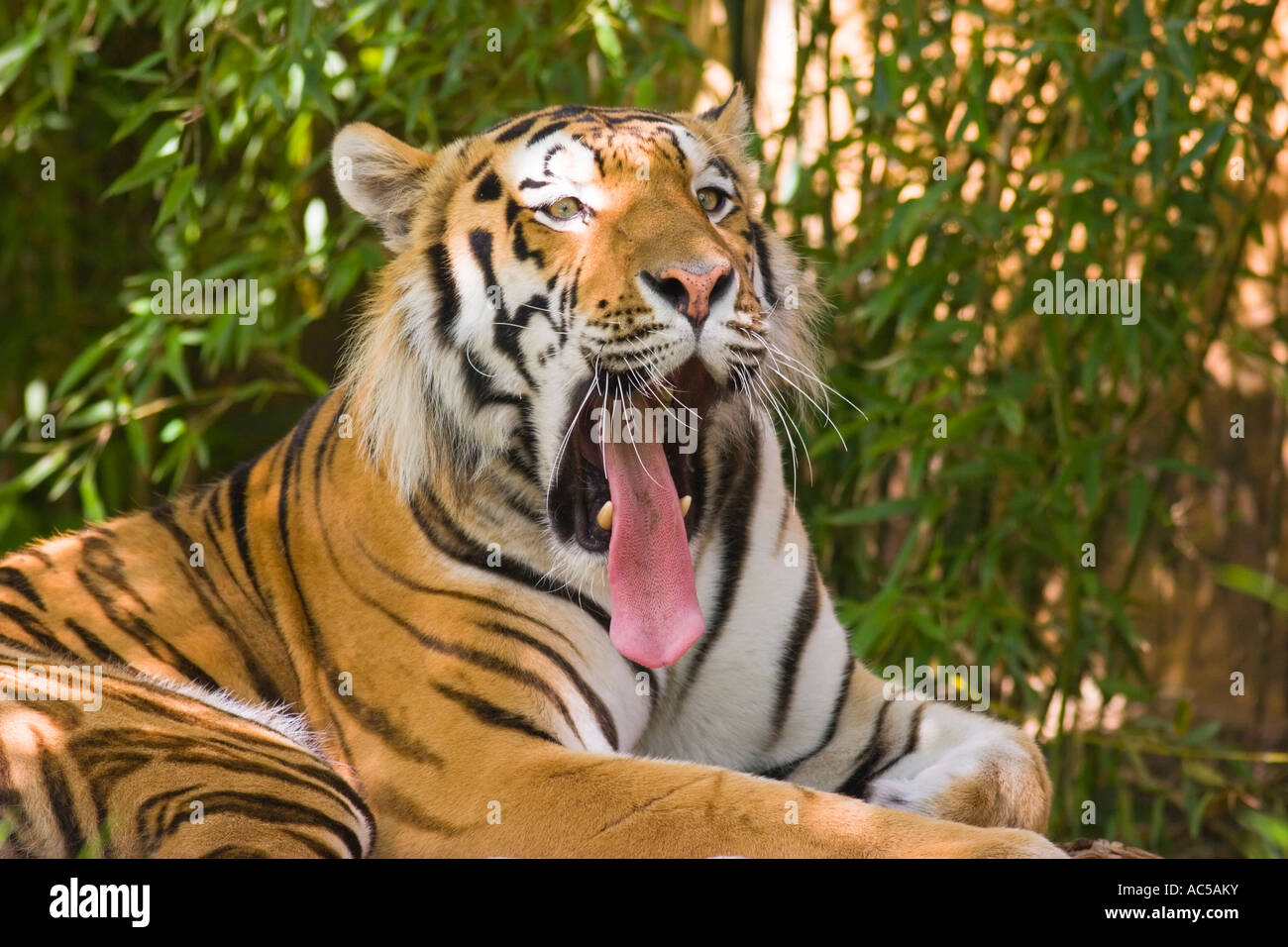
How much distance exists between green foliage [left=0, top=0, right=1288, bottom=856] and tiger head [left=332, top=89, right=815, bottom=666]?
2.14ft

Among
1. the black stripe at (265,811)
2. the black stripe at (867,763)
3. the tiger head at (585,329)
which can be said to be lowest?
the black stripe at (867,763)

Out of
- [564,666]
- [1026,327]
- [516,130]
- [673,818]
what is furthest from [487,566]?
[1026,327]

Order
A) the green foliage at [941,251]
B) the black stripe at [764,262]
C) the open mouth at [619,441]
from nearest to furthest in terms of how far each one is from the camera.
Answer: the open mouth at [619,441] < the black stripe at [764,262] < the green foliage at [941,251]

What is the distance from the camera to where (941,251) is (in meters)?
3.41

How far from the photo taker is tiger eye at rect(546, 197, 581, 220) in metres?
2.21

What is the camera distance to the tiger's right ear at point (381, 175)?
2332 millimetres

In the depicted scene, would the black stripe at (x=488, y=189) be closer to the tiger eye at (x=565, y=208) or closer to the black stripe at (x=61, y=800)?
the tiger eye at (x=565, y=208)

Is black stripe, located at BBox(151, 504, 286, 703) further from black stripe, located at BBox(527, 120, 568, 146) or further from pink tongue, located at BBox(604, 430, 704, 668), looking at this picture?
black stripe, located at BBox(527, 120, 568, 146)

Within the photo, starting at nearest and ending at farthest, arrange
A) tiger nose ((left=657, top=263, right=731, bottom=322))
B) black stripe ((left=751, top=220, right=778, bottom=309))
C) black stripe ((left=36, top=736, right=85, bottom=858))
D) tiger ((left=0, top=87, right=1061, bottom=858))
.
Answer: black stripe ((left=36, top=736, right=85, bottom=858)), tiger ((left=0, top=87, right=1061, bottom=858)), tiger nose ((left=657, top=263, right=731, bottom=322)), black stripe ((left=751, top=220, right=778, bottom=309))

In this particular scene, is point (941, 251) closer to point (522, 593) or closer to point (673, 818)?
point (522, 593)

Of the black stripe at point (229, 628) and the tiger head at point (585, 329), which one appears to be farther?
Result: the black stripe at point (229, 628)

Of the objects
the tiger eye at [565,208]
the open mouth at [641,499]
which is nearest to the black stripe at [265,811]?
the open mouth at [641,499]

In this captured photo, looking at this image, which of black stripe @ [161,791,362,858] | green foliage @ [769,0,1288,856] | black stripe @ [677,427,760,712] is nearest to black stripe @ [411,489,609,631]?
black stripe @ [677,427,760,712]

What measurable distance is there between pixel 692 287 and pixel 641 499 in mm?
353
